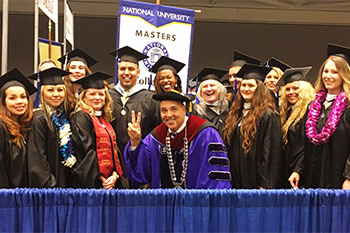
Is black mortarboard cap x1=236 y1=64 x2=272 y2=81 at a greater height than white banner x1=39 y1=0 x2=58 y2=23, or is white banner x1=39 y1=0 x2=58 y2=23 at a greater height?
white banner x1=39 y1=0 x2=58 y2=23

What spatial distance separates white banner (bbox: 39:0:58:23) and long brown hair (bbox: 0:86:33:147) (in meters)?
1.98

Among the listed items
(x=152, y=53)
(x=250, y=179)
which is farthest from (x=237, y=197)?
(x=152, y=53)

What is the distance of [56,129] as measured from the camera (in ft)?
10.8

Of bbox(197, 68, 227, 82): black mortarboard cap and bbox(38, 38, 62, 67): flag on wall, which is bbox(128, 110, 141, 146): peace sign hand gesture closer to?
bbox(197, 68, 227, 82): black mortarboard cap

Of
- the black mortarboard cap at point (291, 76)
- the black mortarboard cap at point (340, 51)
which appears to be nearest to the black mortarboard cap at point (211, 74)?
the black mortarboard cap at point (291, 76)

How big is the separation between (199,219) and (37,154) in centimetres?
154

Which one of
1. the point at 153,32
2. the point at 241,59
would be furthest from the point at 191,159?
the point at 153,32

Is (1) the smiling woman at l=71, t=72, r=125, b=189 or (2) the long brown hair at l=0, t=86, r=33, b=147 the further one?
(1) the smiling woman at l=71, t=72, r=125, b=189

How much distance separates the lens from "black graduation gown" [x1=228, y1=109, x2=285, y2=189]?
11.8 ft

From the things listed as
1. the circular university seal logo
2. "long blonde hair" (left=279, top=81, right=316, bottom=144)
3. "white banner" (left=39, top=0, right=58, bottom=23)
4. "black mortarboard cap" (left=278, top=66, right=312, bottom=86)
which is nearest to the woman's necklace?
"long blonde hair" (left=279, top=81, right=316, bottom=144)

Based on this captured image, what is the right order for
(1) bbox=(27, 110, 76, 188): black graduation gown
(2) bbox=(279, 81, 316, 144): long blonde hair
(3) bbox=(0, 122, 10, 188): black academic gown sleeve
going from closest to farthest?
1. (3) bbox=(0, 122, 10, 188): black academic gown sleeve
2. (1) bbox=(27, 110, 76, 188): black graduation gown
3. (2) bbox=(279, 81, 316, 144): long blonde hair

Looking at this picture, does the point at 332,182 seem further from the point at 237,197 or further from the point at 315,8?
the point at 315,8

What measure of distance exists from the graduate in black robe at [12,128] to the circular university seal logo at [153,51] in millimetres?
2122

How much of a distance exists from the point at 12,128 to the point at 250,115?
6.54 feet
